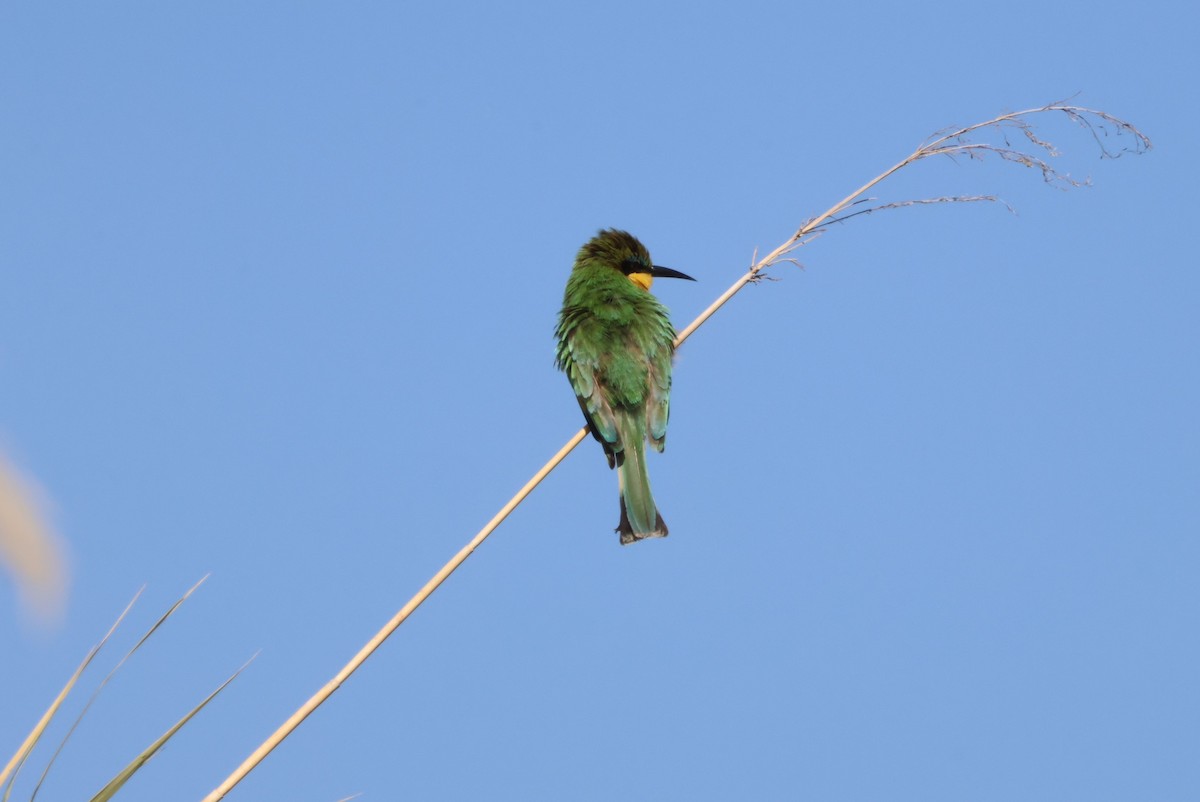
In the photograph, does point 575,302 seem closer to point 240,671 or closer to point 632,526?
point 632,526

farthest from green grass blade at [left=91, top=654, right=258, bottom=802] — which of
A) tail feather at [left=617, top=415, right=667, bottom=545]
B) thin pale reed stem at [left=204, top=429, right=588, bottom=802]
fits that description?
tail feather at [left=617, top=415, right=667, bottom=545]

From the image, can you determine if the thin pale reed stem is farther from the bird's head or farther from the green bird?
the bird's head

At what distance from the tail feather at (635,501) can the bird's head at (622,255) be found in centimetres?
117

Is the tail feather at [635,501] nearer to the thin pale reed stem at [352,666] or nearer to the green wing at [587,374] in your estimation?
the green wing at [587,374]

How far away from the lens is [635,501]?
4223 mm

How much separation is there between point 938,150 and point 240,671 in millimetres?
2068

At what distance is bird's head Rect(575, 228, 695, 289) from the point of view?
17.5 feet

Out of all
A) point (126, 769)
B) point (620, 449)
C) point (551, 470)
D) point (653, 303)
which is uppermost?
point (653, 303)

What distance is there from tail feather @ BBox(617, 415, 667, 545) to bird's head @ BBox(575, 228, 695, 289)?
1.17 m

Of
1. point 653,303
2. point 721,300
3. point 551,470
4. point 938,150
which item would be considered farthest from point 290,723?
point 653,303

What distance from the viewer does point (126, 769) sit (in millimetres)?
1585

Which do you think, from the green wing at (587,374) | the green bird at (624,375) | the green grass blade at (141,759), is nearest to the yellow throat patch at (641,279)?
the green bird at (624,375)

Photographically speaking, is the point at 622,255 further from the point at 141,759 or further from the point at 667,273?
the point at 141,759

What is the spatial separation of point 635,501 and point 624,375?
448 millimetres
